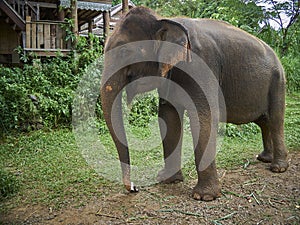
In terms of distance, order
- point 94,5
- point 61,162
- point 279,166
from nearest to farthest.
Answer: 1. point 279,166
2. point 61,162
3. point 94,5

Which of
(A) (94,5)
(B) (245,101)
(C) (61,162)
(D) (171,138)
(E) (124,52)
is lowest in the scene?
(C) (61,162)

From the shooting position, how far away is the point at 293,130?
651 cm

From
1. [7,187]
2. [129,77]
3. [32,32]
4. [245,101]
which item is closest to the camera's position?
[129,77]

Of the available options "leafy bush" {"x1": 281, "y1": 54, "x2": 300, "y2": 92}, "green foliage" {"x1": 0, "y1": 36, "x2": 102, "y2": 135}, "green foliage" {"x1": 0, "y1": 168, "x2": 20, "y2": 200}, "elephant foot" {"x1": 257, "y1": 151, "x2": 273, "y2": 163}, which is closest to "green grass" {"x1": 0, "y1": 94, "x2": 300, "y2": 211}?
"green foliage" {"x1": 0, "y1": 168, "x2": 20, "y2": 200}

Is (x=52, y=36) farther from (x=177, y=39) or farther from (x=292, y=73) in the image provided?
(x=292, y=73)

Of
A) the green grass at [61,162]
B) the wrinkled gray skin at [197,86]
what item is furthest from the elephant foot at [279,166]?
the green grass at [61,162]

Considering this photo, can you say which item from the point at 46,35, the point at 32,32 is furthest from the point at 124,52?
the point at 46,35

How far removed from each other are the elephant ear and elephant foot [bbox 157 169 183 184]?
1.22m

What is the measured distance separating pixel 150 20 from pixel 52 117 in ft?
13.6

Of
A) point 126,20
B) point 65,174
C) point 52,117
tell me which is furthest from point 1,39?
point 126,20

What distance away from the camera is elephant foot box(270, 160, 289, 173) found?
360 centimetres

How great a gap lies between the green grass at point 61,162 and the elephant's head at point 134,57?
2.50 ft

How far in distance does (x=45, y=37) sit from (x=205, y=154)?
7.76 metres

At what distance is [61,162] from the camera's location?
449 centimetres
